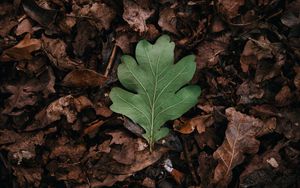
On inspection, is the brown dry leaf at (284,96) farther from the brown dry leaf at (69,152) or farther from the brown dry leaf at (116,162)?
the brown dry leaf at (69,152)

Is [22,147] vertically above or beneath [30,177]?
above

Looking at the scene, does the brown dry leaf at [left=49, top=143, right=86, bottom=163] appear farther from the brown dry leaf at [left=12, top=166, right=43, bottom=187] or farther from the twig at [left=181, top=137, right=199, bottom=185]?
the twig at [left=181, top=137, right=199, bottom=185]

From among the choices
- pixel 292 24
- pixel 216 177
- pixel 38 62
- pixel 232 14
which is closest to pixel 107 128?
pixel 38 62

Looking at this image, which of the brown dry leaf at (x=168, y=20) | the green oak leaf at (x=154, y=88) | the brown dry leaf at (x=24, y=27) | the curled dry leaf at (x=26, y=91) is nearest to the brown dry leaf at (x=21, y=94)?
the curled dry leaf at (x=26, y=91)

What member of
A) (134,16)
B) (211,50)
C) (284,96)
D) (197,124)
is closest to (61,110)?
(134,16)

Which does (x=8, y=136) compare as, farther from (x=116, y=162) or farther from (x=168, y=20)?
(x=168, y=20)

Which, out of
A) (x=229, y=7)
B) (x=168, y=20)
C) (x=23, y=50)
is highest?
(x=229, y=7)

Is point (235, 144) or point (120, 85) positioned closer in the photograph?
point (235, 144)
